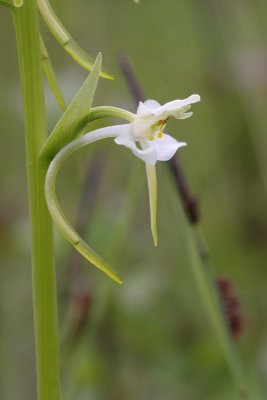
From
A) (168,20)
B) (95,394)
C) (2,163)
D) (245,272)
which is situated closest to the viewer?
(95,394)

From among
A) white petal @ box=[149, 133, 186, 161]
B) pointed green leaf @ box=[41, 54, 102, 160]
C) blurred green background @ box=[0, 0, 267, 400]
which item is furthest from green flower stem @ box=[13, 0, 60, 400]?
blurred green background @ box=[0, 0, 267, 400]

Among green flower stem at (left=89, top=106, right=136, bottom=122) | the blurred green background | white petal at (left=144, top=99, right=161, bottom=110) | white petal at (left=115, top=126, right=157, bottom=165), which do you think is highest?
green flower stem at (left=89, top=106, right=136, bottom=122)

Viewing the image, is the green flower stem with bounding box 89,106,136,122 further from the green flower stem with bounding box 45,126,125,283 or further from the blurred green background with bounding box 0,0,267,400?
the blurred green background with bounding box 0,0,267,400

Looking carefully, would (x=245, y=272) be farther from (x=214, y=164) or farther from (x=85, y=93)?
(x=85, y=93)

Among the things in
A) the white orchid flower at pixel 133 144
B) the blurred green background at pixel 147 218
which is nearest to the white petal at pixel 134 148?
the white orchid flower at pixel 133 144

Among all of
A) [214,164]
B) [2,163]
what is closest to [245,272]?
[214,164]

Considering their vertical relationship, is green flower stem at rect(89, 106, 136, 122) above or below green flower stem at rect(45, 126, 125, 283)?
above

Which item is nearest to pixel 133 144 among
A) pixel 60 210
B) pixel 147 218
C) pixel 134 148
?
pixel 134 148

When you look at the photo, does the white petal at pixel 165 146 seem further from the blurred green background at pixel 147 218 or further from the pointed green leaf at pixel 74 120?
the blurred green background at pixel 147 218
